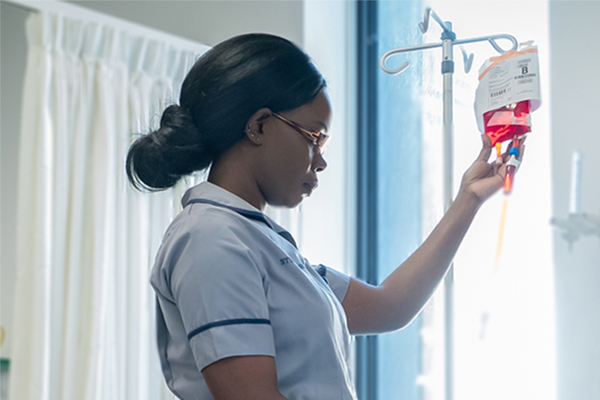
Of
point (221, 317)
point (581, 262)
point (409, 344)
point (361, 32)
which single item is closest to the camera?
point (221, 317)

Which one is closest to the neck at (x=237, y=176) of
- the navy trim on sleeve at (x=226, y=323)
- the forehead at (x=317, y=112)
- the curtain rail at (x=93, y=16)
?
the forehead at (x=317, y=112)

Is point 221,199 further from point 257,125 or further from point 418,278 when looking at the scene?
point 418,278

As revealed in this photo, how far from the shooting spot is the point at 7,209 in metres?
1.55

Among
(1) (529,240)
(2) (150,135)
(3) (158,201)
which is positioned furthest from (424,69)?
(2) (150,135)

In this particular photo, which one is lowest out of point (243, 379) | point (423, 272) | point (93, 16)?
point (243, 379)

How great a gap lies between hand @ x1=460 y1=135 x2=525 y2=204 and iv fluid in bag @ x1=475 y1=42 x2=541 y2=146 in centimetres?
3

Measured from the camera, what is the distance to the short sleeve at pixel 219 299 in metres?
0.76

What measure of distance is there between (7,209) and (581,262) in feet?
4.50

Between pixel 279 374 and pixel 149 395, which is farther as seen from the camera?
pixel 149 395

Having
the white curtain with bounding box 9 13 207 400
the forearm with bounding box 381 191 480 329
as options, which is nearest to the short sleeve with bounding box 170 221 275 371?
the forearm with bounding box 381 191 480 329

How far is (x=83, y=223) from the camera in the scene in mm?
1555

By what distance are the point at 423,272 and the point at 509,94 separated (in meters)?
0.35

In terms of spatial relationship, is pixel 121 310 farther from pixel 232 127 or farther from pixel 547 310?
pixel 547 310

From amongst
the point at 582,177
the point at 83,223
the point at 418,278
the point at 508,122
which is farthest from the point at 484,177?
the point at 83,223
